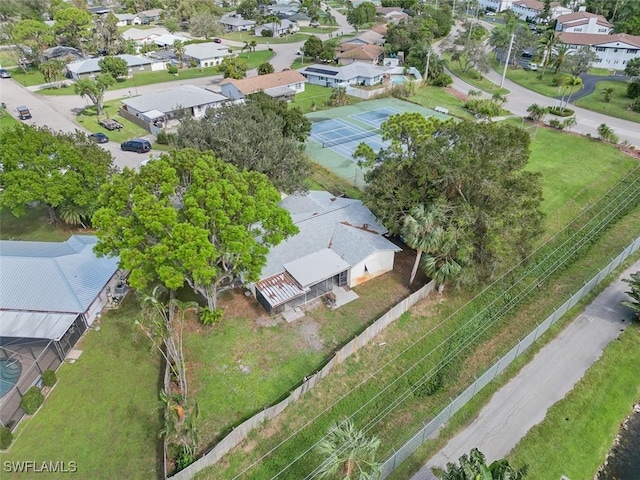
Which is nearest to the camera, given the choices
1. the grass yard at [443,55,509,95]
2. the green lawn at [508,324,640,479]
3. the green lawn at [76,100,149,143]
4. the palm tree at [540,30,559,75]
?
the green lawn at [508,324,640,479]

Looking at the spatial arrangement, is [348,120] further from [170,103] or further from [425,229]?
[425,229]

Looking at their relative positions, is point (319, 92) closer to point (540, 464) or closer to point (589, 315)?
point (589, 315)

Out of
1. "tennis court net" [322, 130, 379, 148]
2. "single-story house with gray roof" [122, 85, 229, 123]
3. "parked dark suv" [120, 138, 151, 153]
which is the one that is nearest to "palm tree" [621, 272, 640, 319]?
"tennis court net" [322, 130, 379, 148]

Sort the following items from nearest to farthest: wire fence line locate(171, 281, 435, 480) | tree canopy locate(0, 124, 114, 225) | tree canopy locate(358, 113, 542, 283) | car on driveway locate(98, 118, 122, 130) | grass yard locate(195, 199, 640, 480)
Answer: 1. wire fence line locate(171, 281, 435, 480)
2. grass yard locate(195, 199, 640, 480)
3. tree canopy locate(358, 113, 542, 283)
4. tree canopy locate(0, 124, 114, 225)
5. car on driveway locate(98, 118, 122, 130)

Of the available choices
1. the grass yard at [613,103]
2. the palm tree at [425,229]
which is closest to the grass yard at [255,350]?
the palm tree at [425,229]

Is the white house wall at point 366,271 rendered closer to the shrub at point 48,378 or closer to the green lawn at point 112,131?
the shrub at point 48,378

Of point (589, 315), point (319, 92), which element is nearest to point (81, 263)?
point (589, 315)

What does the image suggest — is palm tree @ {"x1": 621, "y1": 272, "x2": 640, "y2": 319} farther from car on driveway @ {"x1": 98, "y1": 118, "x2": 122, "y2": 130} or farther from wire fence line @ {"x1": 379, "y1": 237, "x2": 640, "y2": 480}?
car on driveway @ {"x1": 98, "y1": 118, "x2": 122, "y2": 130}
